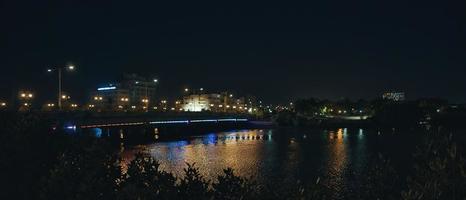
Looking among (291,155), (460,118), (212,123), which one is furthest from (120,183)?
(460,118)

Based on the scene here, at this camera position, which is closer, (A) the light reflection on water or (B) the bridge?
(A) the light reflection on water

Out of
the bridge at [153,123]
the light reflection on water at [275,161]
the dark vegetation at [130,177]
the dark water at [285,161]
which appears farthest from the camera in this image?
the bridge at [153,123]

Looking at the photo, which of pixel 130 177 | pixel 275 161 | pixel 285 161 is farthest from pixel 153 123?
pixel 130 177

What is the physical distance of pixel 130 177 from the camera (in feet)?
34.7

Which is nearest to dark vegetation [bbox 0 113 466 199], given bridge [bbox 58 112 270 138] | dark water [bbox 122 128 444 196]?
dark water [bbox 122 128 444 196]

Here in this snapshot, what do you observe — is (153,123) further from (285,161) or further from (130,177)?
(130,177)

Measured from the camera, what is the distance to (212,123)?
130125 millimetres

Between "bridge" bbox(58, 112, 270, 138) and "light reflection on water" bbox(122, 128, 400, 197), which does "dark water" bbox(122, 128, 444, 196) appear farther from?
"bridge" bbox(58, 112, 270, 138)

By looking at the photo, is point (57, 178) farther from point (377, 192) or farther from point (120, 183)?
point (377, 192)

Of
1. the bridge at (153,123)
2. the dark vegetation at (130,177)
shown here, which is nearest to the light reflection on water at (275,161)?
the bridge at (153,123)

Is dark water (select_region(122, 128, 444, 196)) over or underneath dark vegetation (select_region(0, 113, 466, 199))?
underneath

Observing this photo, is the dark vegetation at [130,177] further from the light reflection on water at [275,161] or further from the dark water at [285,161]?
the dark water at [285,161]

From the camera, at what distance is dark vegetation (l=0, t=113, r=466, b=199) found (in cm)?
840

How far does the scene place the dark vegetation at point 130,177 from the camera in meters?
8.40
